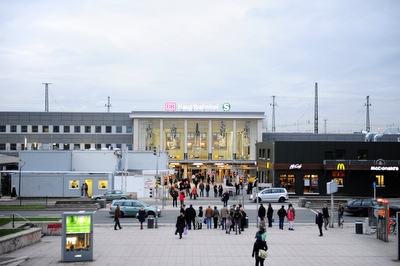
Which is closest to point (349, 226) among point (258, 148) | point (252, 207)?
point (252, 207)

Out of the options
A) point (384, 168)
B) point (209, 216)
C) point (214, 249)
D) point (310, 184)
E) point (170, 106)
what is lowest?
point (214, 249)

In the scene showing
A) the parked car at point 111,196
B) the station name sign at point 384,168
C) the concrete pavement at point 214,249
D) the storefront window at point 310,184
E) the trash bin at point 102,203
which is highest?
the station name sign at point 384,168

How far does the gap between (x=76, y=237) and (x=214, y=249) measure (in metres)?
6.36

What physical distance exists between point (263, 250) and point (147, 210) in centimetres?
1858

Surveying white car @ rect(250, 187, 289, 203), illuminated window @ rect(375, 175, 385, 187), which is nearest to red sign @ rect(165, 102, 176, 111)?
illuminated window @ rect(375, 175, 385, 187)

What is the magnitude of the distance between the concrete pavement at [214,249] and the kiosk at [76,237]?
38 centimetres

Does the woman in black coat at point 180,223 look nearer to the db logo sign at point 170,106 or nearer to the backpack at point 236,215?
the backpack at point 236,215

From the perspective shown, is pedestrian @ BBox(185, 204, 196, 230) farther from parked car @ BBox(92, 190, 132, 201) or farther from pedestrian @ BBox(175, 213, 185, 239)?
parked car @ BBox(92, 190, 132, 201)

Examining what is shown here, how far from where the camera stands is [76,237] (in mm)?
20547

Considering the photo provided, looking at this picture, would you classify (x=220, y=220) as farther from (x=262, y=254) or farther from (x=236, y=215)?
(x=262, y=254)

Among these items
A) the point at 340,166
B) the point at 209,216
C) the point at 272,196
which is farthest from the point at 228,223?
the point at 340,166

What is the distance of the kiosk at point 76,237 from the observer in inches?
800

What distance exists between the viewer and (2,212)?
3841 centimetres

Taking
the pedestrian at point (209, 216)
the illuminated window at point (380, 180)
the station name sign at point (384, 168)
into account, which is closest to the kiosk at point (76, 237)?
the pedestrian at point (209, 216)
